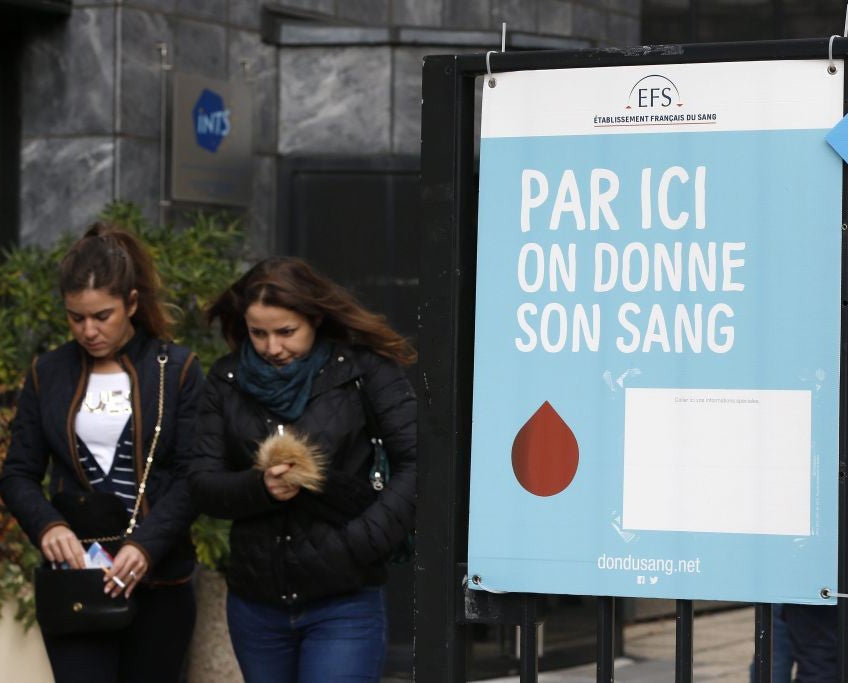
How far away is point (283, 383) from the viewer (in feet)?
14.8

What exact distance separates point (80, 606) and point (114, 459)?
432 millimetres

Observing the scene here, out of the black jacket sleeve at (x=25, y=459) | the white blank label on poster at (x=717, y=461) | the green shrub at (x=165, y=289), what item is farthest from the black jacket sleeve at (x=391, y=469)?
the green shrub at (x=165, y=289)

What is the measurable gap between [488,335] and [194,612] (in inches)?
85.7

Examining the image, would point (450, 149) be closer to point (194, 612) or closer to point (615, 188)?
point (615, 188)

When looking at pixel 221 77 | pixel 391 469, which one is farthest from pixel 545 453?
pixel 221 77

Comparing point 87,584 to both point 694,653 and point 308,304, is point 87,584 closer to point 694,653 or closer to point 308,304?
point 308,304

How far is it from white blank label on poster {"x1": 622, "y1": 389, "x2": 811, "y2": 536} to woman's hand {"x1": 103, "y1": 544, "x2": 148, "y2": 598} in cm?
203

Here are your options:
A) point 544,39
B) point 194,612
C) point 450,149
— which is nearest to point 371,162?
point 544,39

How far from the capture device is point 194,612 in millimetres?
5023

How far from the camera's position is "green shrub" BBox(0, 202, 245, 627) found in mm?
6949

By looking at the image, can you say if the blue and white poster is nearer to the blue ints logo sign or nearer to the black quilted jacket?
the black quilted jacket

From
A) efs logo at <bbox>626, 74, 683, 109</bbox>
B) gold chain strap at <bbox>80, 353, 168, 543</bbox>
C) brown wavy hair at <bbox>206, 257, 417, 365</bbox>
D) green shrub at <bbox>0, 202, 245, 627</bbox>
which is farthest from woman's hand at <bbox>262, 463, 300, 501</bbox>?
green shrub at <bbox>0, 202, 245, 627</bbox>

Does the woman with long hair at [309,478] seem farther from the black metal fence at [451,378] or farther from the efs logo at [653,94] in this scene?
the efs logo at [653,94]

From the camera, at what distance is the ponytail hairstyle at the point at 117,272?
4.84 m
